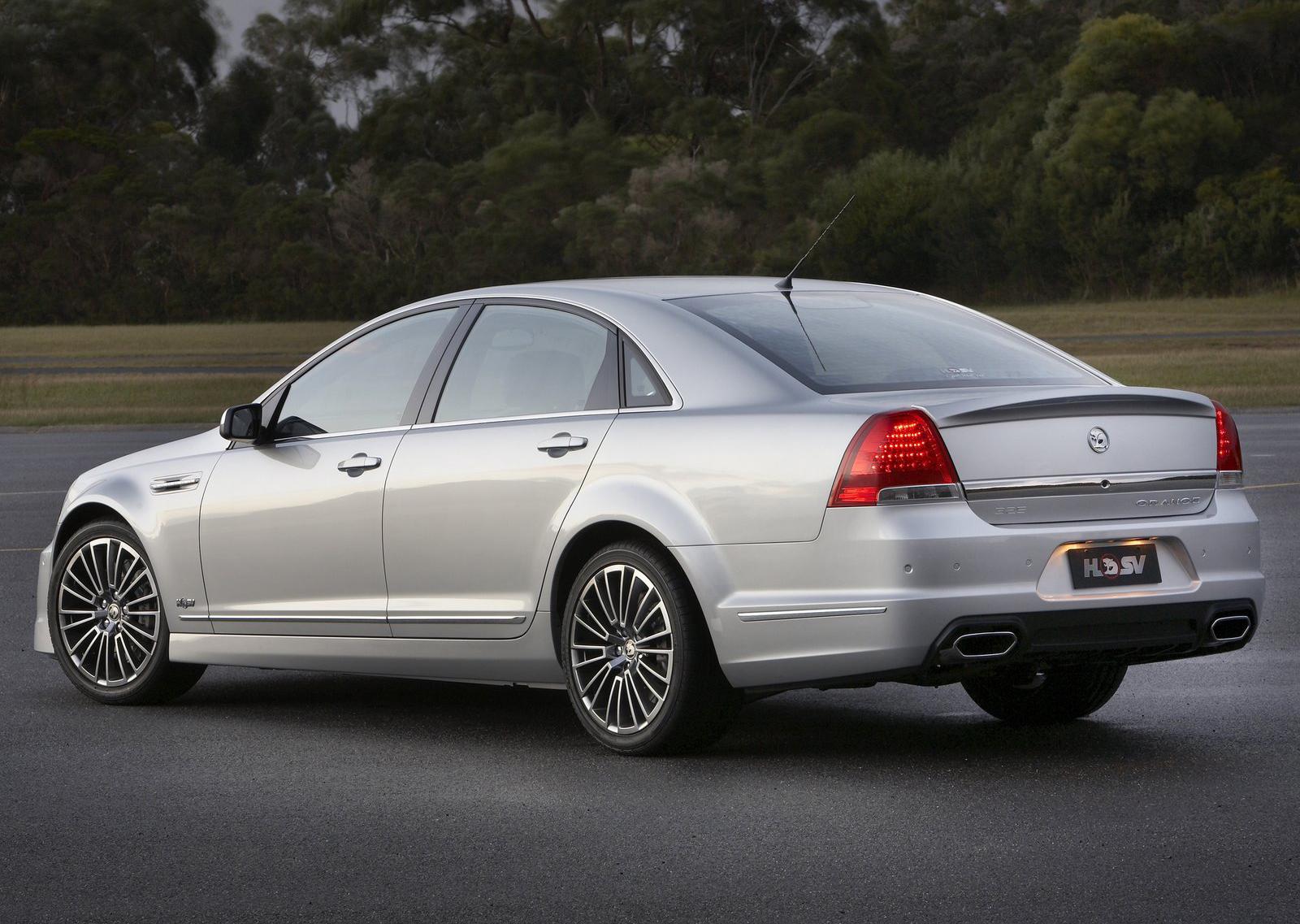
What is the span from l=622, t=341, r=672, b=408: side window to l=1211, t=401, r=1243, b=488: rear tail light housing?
5.86ft

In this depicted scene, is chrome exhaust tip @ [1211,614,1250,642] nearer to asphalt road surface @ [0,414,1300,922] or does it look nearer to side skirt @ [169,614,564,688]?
asphalt road surface @ [0,414,1300,922]

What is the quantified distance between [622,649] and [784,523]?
788 millimetres

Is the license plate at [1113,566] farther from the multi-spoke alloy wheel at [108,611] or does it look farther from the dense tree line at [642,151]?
the dense tree line at [642,151]

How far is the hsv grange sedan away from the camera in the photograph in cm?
586

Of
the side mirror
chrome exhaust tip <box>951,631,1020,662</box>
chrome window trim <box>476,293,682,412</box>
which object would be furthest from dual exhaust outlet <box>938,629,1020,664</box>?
the side mirror

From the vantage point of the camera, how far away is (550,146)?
8450 centimetres

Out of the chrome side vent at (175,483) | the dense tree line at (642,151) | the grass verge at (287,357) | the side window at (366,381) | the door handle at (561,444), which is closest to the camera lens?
the door handle at (561,444)

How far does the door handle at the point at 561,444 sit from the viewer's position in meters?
6.52

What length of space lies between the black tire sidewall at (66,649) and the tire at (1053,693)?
314cm

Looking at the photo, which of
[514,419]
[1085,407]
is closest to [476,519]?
[514,419]

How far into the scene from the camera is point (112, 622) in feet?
25.9

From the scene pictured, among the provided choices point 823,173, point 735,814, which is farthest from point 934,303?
point 823,173

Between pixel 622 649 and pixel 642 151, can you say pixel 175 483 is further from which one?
pixel 642 151

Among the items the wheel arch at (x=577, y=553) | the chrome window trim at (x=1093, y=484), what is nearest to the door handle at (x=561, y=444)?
the wheel arch at (x=577, y=553)
